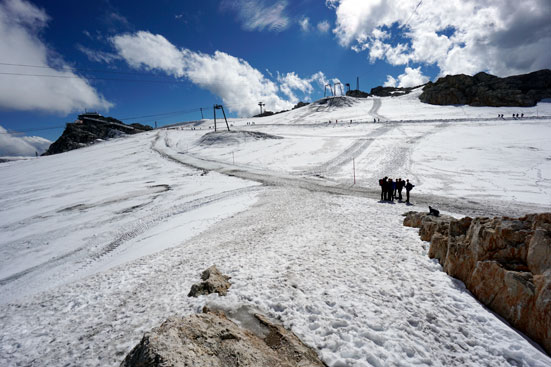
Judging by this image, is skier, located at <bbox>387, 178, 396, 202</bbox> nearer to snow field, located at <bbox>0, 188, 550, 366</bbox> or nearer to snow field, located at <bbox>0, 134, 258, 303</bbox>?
snow field, located at <bbox>0, 188, 550, 366</bbox>

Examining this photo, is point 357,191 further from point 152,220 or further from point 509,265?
point 152,220

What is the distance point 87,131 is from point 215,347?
139 m

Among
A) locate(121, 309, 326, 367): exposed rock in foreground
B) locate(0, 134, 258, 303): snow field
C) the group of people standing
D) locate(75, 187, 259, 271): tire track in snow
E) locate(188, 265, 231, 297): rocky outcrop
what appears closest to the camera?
locate(121, 309, 326, 367): exposed rock in foreground

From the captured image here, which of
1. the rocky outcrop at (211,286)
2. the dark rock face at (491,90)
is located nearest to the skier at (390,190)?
the rocky outcrop at (211,286)

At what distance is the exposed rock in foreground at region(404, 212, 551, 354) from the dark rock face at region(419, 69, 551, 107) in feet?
308

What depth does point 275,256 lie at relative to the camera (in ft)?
28.8

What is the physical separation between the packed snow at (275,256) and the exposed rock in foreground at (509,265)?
0.38 meters

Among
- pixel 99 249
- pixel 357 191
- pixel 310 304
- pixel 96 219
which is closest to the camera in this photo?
pixel 310 304

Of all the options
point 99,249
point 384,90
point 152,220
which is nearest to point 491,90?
point 384,90

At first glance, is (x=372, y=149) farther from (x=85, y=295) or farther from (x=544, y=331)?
(x=85, y=295)

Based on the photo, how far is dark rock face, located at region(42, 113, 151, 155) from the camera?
96.4 meters

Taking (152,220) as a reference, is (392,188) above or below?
above

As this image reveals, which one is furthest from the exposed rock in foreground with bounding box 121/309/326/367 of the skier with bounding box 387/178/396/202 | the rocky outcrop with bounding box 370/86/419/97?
the rocky outcrop with bounding box 370/86/419/97

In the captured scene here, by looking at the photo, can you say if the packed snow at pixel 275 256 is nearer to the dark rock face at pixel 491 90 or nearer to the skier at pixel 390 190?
the skier at pixel 390 190
